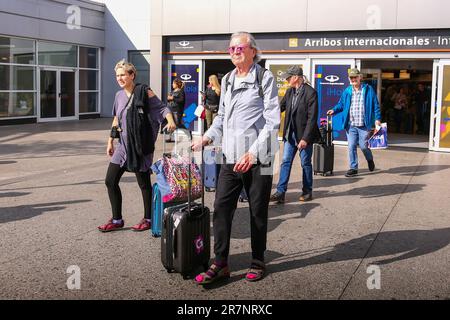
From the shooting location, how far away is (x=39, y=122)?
1969 centimetres

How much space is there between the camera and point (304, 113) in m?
6.84

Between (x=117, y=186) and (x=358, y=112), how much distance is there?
523cm

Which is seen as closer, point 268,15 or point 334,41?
point 334,41

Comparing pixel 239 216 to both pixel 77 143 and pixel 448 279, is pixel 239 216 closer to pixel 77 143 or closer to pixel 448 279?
pixel 448 279

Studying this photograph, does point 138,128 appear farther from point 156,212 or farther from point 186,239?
point 186,239

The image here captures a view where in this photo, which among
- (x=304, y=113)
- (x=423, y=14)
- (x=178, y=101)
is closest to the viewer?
(x=304, y=113)

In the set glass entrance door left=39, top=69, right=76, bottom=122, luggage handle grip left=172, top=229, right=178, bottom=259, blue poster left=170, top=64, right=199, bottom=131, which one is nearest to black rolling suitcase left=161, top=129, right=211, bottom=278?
Result: luggage handle grip left=172, top=229, right=178, bottom=259

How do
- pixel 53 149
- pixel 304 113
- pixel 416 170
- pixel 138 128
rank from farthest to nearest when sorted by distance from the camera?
1. pixel 53 149
2. pixel 416 170
3. pixel 304 113
4. pixel 138 128

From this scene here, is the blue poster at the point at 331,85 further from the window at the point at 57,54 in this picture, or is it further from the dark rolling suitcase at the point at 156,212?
the window at the point at 57,54

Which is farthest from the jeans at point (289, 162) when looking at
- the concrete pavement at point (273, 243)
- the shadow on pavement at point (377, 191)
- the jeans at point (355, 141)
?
the jeans at point (355, 141)

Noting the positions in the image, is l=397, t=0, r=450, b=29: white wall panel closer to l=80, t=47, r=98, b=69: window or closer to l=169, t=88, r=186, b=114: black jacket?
l=169, t=88, r=186, b=114: black jacket

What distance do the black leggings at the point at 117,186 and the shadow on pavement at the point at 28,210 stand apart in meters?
1.27

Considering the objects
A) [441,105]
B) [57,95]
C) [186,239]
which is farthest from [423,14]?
[57,95]
